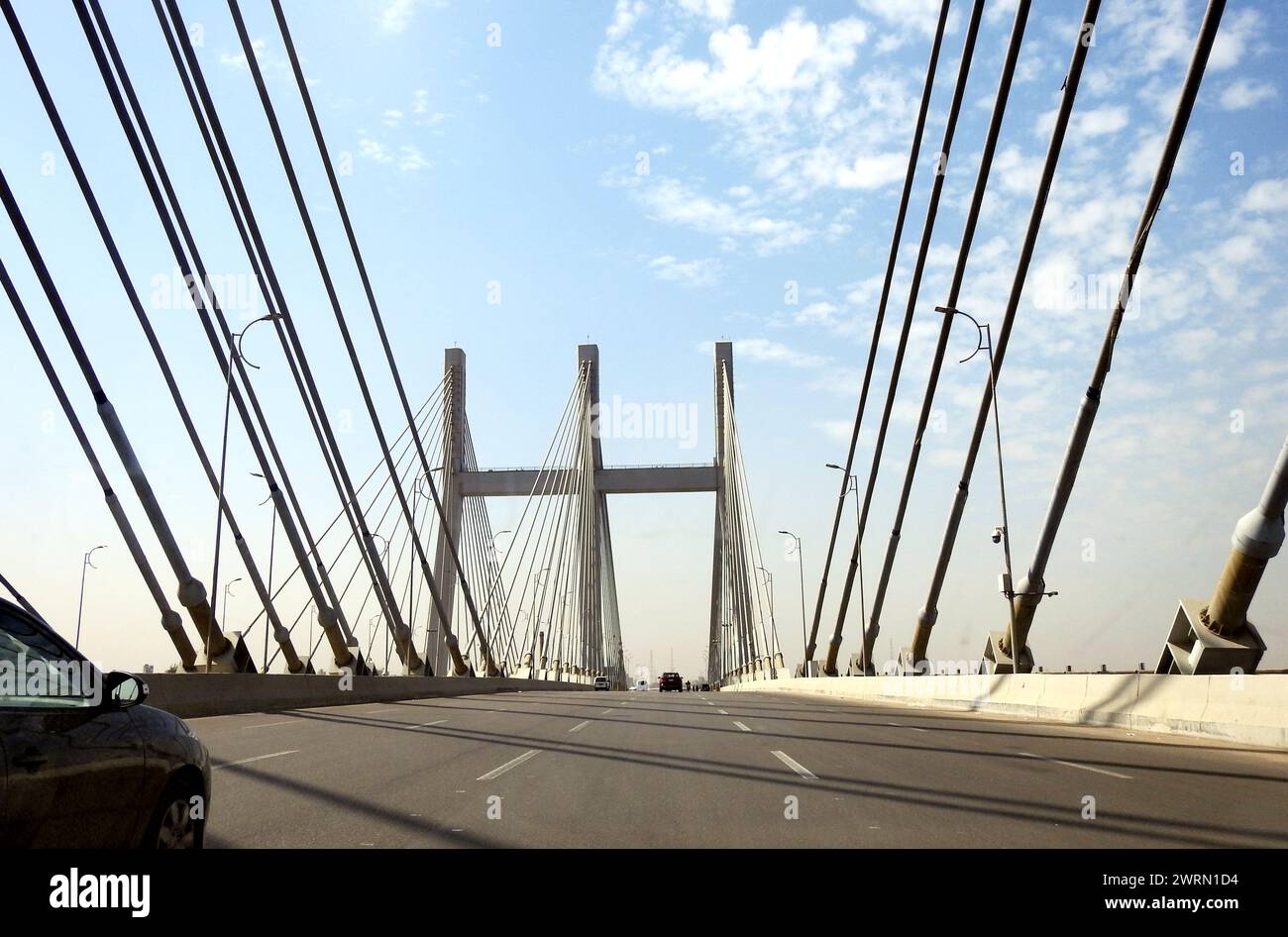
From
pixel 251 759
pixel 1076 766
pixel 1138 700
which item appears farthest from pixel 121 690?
pixel 1138 700

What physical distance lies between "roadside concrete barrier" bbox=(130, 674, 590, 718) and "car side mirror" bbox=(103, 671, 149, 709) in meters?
9.95

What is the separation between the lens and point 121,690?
521cm

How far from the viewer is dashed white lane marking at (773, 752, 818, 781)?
11.2 meters

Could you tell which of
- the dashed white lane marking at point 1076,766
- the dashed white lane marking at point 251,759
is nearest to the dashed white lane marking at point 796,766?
the dashed white lane marking at point 1076,766

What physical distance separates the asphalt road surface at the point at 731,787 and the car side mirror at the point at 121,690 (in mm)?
1926

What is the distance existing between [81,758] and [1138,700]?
17.2 meters

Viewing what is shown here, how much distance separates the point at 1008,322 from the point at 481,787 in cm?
1744

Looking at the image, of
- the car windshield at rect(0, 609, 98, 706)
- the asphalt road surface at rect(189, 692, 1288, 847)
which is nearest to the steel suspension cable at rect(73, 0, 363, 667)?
the asphalt road surface at rect(189, 692, 1288, 847)

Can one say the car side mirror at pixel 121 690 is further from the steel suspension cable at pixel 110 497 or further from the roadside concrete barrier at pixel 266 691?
the steel suspension cable at pixel 110 497

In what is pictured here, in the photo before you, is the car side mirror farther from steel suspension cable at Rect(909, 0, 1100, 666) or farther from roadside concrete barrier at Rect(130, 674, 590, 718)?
steel suspension cable at Rect(909, 0, 1100, 666)

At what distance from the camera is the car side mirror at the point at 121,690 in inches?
202

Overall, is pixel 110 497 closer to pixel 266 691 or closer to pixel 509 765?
pixel 266 691

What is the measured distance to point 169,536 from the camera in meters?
21.4

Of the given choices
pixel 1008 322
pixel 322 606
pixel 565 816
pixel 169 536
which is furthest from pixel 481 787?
pixel 322 606
